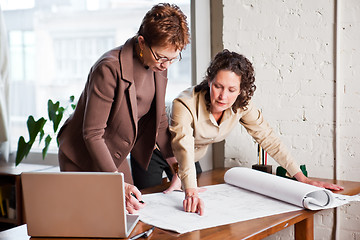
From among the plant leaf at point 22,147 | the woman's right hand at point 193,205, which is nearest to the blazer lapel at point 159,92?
the woman's right hand at point 193,205

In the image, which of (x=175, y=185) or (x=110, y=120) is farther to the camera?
(x=175, y=185)

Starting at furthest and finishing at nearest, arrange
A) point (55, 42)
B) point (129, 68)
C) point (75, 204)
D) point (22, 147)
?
point (55, 42)
point (22, 147)
point (129, 68)
point (75, 204)

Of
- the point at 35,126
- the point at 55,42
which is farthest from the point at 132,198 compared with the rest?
the point at 55,42

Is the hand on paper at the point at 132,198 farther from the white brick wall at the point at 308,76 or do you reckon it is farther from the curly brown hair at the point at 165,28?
the white brick wall at the point at 308,76

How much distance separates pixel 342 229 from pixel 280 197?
0.82 metres

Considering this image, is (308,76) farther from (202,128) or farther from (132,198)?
(132,198)

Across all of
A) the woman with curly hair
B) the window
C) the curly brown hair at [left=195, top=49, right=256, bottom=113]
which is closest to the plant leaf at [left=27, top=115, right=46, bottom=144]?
the window

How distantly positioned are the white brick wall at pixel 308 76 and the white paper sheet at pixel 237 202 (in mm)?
587

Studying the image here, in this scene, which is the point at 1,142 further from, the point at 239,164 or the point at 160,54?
the point at 160,54

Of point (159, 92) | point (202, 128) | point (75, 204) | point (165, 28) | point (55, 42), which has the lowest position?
point (75, 204)

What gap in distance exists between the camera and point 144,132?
2.02 meters

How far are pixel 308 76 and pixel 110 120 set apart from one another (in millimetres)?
1155

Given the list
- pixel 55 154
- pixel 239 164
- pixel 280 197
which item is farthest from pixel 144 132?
pixel 55 154

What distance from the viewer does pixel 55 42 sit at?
370cm
